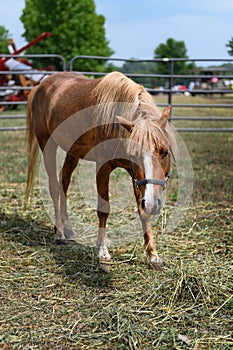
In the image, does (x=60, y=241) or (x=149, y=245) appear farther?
(x=60, y=241)

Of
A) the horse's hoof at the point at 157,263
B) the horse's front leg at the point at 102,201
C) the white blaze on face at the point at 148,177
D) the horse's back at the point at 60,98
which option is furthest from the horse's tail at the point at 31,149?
the white blaze on face at the point at 148,177

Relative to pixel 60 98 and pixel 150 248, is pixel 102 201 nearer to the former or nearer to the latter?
pixel 150 248

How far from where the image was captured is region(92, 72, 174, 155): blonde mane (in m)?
2.76

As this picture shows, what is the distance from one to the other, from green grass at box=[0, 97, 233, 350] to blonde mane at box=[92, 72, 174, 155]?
0.90 meters

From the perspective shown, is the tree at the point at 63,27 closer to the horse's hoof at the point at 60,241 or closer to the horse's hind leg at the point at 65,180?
the horse's hind leg at the point at 65,180

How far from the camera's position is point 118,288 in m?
3.02

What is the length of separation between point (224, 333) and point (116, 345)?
1.90 ft

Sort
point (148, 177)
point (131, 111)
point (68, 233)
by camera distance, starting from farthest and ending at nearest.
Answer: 1. point (68, 233)
2. point (131, 111)
3. point (148, 177)

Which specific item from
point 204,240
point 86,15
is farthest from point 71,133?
point 86,15

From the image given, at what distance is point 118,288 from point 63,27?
3117cm

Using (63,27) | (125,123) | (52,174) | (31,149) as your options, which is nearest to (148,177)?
(125,123)

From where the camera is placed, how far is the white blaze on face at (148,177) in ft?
8.68

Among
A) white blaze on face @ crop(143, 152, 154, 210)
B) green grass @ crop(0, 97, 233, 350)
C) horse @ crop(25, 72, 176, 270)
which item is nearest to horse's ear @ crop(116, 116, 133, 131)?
horse @ crop(25, 72, 176, 270)

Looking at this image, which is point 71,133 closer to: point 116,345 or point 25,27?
point 116,345
